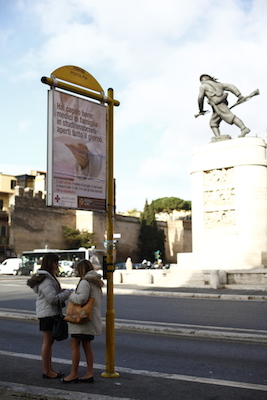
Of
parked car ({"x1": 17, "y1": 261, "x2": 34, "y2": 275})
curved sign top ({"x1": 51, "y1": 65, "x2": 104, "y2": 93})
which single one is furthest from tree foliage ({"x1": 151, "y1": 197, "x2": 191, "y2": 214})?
curved sign top ({"x1": 51, "y1": 65, "x2": 104, "y2": 93})

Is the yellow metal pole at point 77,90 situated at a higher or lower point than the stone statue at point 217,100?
lower

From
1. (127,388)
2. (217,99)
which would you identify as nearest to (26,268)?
(217,99)

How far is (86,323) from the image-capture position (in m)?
6.37

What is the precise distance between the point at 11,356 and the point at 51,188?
3532mm

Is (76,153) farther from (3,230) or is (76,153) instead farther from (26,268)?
(3,230)

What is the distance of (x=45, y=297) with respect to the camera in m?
6.59

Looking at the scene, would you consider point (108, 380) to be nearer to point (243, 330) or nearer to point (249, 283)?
point (243, 330)

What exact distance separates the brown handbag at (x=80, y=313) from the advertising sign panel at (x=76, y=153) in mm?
1296

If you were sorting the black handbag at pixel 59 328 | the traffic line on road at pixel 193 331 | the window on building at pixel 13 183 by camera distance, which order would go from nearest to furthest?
the black handbag at pixel 59 328
the traffic line on road at pixel 193 331
the window on building at pixel 13 183

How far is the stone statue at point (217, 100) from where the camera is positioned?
29.8 meters

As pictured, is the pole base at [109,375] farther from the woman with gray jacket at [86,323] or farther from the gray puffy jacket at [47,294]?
the gray puffy jacket at [47,294]

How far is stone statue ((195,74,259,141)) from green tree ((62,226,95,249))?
163 feet

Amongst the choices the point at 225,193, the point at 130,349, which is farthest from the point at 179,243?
the point at 130,349

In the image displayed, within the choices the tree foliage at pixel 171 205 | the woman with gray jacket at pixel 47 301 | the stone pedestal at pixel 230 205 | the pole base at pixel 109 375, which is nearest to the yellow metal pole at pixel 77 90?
the woman with gray jacket at pixel 47 301
